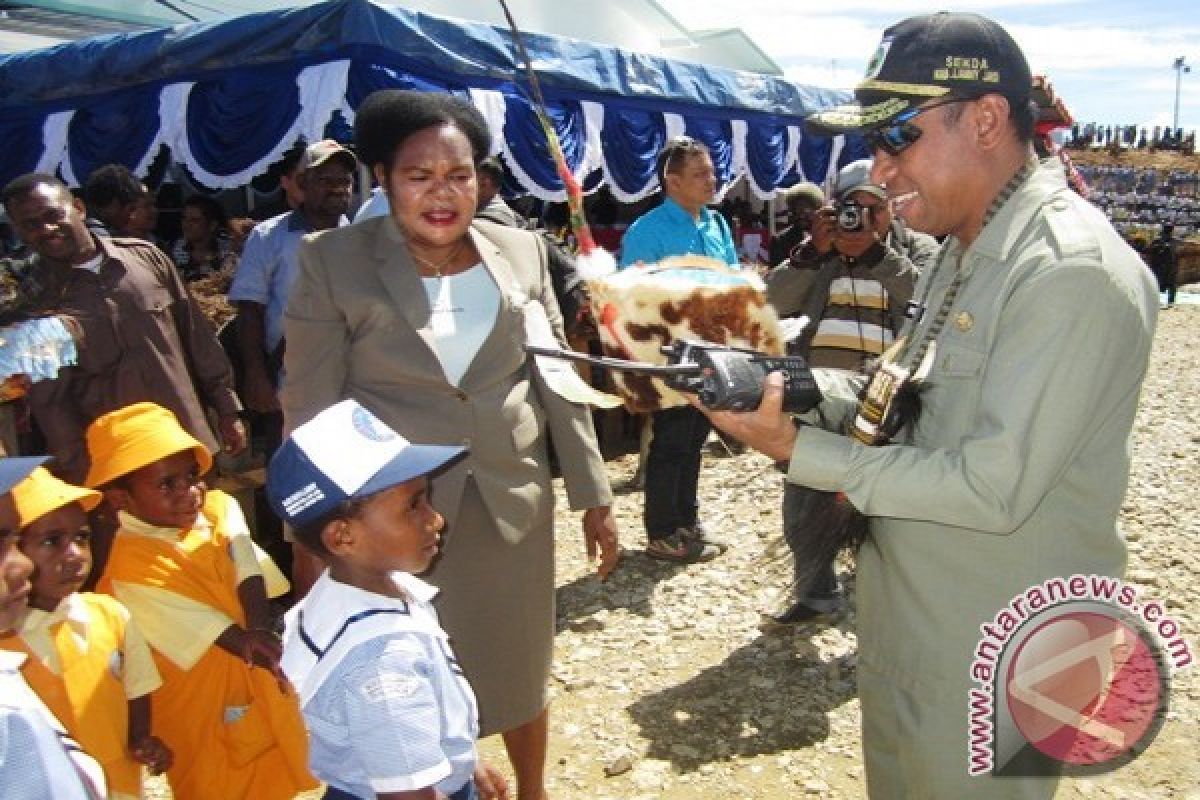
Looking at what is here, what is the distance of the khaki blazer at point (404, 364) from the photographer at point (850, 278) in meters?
1.76

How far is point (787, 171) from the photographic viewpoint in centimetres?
1228

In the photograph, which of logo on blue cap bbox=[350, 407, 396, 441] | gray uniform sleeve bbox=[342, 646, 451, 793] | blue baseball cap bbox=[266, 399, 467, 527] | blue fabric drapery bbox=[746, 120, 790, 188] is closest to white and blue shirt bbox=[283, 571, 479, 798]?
gray uniform sleeve bbox=[342, 646, 451, 793]

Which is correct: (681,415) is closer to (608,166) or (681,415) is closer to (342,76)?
(342,76)

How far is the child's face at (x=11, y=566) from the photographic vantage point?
6.29 feet

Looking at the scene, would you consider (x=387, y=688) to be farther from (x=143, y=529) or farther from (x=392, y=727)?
(x=143, y=529)

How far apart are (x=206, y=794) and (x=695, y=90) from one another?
360 inches

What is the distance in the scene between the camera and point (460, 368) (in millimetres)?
2441

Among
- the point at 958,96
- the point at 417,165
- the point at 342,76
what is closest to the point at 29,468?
the point at 417,165

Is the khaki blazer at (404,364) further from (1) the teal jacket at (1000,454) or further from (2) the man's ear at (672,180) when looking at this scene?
(2) the man's ear at (672,180)

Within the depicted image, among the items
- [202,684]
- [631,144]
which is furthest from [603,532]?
[631,144]

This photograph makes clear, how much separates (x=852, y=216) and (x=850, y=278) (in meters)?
0.29

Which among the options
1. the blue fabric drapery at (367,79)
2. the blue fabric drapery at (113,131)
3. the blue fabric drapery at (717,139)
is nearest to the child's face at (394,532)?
the blue fabric drapery at (367,79)

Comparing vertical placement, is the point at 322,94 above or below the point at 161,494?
above

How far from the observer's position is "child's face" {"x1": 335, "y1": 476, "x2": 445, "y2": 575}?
183cm
